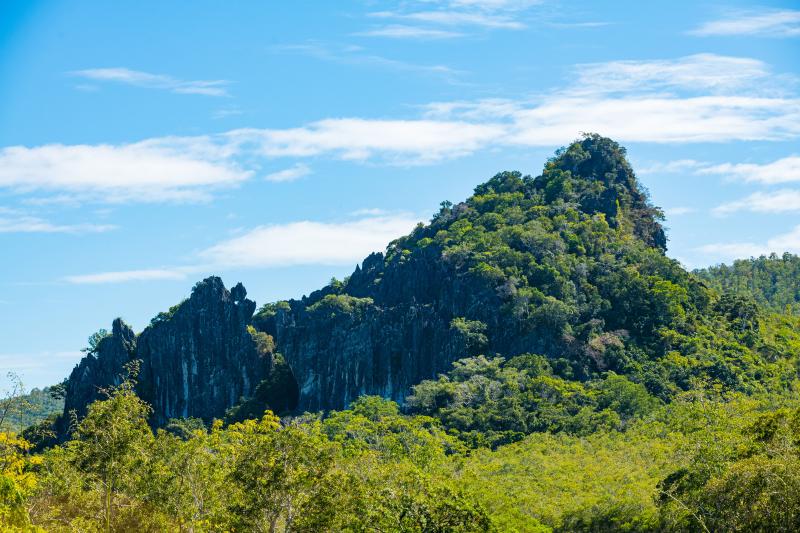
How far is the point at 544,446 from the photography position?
7750cm

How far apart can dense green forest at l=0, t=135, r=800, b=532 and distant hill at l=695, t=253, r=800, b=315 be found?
633mm

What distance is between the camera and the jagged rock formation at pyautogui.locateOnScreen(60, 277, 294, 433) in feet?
380

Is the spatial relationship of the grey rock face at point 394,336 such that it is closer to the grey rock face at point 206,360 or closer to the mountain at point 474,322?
the mountain at point 474,322

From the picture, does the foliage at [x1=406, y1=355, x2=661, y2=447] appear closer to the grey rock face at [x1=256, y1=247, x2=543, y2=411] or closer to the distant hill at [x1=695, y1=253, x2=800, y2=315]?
the grey rock face at [x1=256, y1=247, x2=543, y2=411]

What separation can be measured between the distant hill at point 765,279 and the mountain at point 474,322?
2095 cm

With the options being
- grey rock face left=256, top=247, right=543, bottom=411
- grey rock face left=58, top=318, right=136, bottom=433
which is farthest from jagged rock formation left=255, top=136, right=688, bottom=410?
grey rock face left=58, top=318, right=136, bottom=433

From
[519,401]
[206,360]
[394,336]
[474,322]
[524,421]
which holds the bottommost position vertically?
[524,421]

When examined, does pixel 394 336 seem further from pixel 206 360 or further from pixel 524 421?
pixel 206 360

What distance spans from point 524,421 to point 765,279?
2971 inches

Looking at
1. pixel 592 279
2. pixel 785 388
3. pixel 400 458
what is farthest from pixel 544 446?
pixel 592 279

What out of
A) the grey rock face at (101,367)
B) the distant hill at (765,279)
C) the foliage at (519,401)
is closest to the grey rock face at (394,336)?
the foliage at (519,401)

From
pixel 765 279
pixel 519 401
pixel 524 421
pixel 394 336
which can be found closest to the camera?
pixel 524 421

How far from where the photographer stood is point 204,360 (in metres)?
116

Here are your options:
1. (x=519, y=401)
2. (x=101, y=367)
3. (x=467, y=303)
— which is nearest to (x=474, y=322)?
(x=467, y=303)
